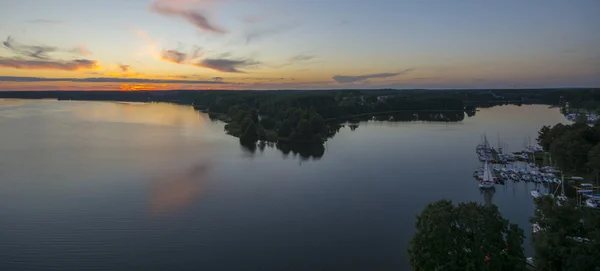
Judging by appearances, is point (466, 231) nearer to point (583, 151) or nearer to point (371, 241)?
point (371, 241)

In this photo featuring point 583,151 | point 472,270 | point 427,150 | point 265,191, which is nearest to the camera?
point 472,270

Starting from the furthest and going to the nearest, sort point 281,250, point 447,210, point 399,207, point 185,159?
point 185,159 < point 399,207 < point 281,250 < point 447,210

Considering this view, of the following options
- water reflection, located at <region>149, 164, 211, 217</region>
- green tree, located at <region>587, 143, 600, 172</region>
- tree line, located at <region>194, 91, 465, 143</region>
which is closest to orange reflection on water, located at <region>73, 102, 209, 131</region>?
tree line, located at <region>194, 91, 465, 143</region>

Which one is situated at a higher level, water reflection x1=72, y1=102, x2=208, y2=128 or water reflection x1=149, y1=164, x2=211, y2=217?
water reflection x1=72, y1=102, x2=208, y2=128

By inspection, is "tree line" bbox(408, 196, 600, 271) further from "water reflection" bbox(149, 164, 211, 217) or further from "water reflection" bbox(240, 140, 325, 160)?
"water reflection" bbox(240, 140, 325, 160)

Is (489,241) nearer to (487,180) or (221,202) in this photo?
(221,202)

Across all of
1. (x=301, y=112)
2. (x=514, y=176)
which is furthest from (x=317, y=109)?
(x=514, y=176)

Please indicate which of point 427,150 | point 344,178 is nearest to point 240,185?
point 344,178
